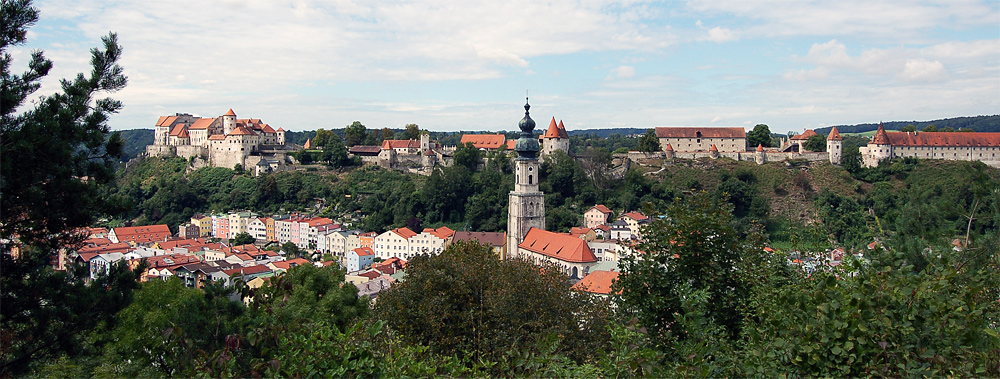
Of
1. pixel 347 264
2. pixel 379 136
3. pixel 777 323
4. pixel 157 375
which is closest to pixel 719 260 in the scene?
pixel 777 323

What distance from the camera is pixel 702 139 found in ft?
210

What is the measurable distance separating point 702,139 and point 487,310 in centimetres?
5643

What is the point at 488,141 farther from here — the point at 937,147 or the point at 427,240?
the point at 937,147

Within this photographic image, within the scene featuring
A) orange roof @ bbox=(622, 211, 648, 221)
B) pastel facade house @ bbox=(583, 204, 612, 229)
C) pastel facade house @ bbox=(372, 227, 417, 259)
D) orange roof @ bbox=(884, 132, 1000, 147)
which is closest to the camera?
pastel facade house @ bbox=(372, 227, 417, 259)

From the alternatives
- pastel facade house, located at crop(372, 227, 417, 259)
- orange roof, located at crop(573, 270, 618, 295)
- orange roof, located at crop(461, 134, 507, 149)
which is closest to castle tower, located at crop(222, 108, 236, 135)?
orange roof, located at crop(461, 134, 507, 149)

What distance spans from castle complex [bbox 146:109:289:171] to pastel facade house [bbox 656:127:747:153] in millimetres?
39105

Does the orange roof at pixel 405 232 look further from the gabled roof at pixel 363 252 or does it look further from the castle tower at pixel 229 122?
the castle tower at pixel 229 122

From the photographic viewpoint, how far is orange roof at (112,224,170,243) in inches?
2154

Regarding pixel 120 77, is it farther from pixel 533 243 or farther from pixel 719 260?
pixel 533 243

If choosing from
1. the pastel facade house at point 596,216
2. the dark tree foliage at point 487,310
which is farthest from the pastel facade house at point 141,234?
the dark tree foliage at point 487,310

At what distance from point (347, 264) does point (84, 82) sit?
4310cm

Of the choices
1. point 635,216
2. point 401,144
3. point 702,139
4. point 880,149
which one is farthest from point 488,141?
point 880,149

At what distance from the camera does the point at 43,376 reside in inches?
275

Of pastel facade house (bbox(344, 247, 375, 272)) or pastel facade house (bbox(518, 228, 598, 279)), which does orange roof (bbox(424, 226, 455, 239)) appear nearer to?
pastel facade house (bbox(344, 247, 375, 272))
